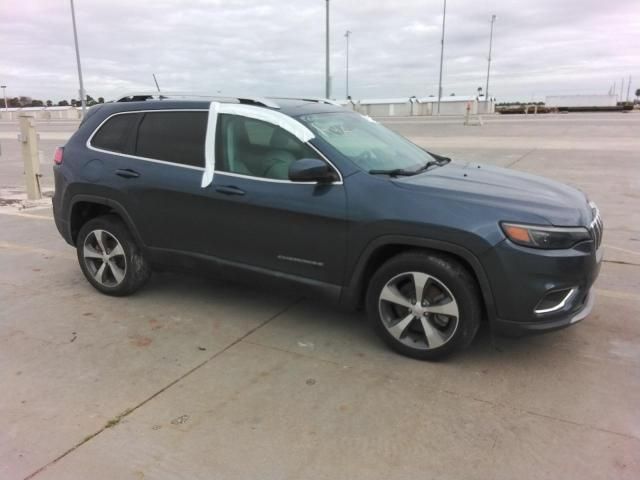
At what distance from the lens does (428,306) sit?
3559 millimetres

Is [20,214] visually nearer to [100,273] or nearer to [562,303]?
[100,273]

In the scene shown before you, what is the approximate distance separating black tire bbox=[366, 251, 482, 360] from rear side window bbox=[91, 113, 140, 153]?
8.39 feet

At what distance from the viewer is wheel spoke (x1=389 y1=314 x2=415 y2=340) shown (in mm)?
3633

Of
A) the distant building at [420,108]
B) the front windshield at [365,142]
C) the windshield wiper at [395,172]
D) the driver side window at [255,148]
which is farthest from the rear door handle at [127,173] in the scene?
the distant building at [420,108]

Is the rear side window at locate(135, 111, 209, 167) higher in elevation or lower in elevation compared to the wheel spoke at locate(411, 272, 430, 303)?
higher

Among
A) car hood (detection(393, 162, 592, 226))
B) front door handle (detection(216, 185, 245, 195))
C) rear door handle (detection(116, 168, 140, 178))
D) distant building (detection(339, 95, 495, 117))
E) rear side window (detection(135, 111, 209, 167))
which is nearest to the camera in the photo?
car hood (detection(393, 162, 592, 226))

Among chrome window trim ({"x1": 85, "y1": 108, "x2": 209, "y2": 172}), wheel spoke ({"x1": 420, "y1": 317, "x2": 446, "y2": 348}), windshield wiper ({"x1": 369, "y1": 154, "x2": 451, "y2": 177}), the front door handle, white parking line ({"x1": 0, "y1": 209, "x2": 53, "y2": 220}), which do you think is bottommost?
white parking line ({"x1": 0, "y1": 209, "x2": 53, "y2": 220})

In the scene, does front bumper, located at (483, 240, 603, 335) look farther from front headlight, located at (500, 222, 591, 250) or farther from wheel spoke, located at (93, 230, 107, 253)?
wheel spoke, located at (93, 230, 107, 253)

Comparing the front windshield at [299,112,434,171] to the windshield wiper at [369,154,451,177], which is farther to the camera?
the front windshield at [299,112,434,171]

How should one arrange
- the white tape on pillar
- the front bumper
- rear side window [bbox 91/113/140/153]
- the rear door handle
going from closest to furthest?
the front bumper, the white tape on pillar, the rear door handle, rear side window [bbox 91/113/140/153]

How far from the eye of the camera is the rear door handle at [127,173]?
4.53 m

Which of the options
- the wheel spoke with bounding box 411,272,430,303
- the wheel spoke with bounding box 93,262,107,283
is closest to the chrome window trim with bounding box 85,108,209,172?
the wheel spoke with bounding box 93,262,107,283

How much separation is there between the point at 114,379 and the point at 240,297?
156 centimetres

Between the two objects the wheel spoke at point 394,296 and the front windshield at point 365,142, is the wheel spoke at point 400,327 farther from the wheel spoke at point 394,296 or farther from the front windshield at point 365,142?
the front windshield at point 365,142
